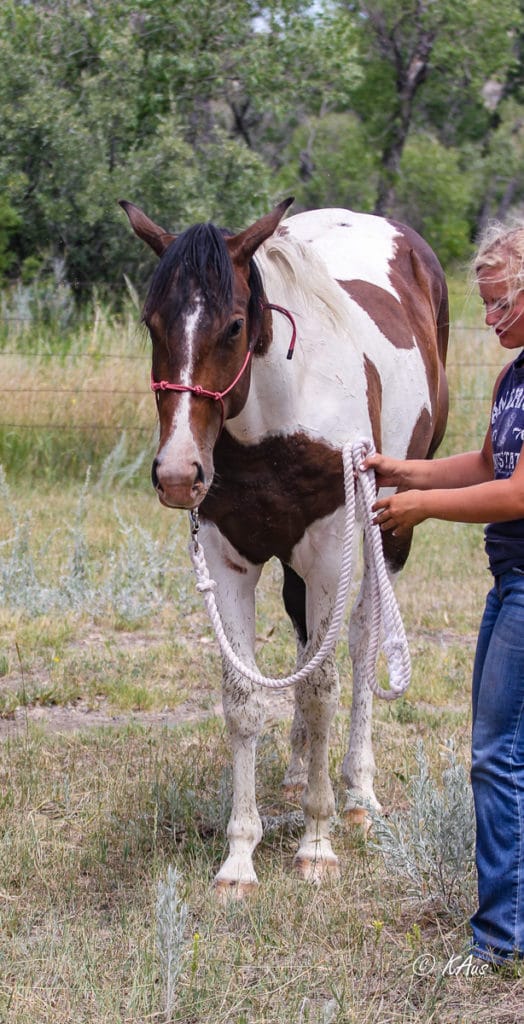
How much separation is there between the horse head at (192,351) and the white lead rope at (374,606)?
0.45 m

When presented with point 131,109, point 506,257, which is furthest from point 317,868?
point 131,109

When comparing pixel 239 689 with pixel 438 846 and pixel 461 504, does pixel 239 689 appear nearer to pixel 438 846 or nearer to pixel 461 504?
pixel 438 846

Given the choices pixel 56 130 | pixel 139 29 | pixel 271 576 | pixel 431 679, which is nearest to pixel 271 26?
pixel 139 29

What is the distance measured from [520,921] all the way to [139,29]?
1270 centimetres

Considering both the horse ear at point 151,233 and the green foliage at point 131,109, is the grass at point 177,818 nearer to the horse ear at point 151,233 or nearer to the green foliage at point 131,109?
the horse ear at point 151,233

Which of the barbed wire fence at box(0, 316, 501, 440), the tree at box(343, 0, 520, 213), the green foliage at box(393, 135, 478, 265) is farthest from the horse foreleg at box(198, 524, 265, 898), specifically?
the green foliage at box(393, 135, 478, 265)

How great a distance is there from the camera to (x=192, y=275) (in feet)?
10.2

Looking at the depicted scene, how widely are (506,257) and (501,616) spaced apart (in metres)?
0.85

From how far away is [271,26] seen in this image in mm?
14203

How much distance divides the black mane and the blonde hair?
25.3 inches

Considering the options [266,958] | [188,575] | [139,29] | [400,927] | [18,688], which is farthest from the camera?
[139,29]

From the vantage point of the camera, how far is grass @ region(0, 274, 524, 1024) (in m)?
2.88

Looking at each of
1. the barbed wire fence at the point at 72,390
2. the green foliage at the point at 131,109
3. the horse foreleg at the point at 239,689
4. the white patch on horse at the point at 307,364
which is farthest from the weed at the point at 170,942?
the green foliage at the point at 131,109

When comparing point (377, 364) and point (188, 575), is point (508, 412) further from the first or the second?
point (188, 575)
